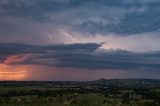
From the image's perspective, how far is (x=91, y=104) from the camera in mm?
39750

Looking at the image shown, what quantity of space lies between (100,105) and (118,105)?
2.62 m

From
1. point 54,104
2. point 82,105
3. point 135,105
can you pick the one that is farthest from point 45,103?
point 135,105

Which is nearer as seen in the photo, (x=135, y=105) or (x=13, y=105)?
(x=13, y=105)

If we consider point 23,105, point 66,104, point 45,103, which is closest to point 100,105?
point 66,104

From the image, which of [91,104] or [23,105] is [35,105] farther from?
[91,104]

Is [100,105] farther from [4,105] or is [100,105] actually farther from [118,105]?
[4,105]

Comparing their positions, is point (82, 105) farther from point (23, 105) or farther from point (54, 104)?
point (23, 105)

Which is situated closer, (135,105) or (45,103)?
(45,103)

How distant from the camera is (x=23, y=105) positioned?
38.4 meters

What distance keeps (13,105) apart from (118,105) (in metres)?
12.6

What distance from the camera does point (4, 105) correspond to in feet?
125

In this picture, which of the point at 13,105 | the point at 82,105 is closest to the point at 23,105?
the point at 13,105

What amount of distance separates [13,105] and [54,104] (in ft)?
15.2

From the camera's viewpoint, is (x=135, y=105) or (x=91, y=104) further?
(x=135, y=105)
